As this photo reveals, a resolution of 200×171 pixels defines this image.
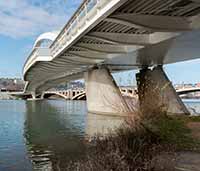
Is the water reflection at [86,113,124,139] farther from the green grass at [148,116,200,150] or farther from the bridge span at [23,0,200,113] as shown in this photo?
the green grass at [148,116,200,150]

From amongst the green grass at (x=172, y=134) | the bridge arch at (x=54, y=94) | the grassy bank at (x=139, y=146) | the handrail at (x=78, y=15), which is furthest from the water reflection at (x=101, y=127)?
the bridge arch at (x=54, y=94)

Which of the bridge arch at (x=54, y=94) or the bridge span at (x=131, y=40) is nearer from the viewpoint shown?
the bridge span at (x=131, y=40)

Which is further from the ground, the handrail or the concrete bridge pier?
the handrail

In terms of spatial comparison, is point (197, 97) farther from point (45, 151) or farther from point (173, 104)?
point (45, 151)

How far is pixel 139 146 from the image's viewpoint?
8.86m

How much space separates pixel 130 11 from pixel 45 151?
7.46 metres

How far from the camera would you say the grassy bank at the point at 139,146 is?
7602 millimetres

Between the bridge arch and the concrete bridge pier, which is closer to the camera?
the concrete bridge pier

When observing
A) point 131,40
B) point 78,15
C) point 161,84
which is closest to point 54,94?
point 161,84

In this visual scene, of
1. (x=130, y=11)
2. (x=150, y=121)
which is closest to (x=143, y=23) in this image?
(x=130, y=11)

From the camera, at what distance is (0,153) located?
46.3ft

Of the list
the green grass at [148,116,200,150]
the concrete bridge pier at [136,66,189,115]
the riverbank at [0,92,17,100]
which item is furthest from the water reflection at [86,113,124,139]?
the riverbank at [0,92,17,100]

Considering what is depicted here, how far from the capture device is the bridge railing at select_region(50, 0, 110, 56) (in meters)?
17.5

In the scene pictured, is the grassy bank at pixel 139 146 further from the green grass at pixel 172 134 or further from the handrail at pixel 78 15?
the handrail at pixel 78 15
